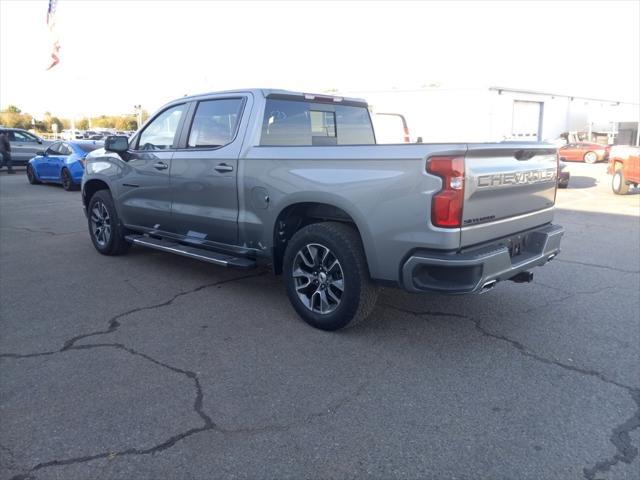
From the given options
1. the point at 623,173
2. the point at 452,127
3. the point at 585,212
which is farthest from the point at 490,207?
the point at 452,127

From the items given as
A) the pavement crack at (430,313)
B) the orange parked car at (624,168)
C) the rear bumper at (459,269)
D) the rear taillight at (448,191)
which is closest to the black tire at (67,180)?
the pavement crack at (430,313)

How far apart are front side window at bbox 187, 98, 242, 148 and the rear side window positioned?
1.16ft

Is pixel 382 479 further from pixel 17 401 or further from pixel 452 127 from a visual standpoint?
pixel 452 127

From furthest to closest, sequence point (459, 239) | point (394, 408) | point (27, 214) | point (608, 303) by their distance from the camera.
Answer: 1. point (27, 214)
2. point (608, 303)
3. point (459, 239)
4. point (394, 408)

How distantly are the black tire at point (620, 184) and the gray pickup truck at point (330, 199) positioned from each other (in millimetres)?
11127

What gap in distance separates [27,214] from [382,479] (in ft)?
35.3

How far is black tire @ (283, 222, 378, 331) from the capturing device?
4.16 meters

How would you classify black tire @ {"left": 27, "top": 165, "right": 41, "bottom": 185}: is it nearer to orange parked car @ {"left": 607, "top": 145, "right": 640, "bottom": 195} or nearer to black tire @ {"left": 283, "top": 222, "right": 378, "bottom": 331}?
black tire @ {"left": 283, "top": 222, "right": 378, "bottom": 331}

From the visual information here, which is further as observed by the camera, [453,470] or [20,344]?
[20,344]

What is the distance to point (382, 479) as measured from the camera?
104 inches

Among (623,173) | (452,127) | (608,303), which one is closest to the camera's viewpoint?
(608,303)

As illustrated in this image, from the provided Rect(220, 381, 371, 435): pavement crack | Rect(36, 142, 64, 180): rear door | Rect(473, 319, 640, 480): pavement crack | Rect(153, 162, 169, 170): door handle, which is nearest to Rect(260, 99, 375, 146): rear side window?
Rect(153, 162, 169, 170): door handle

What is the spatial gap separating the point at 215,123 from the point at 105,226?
269cm

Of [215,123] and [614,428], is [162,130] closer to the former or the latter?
[215,123]
